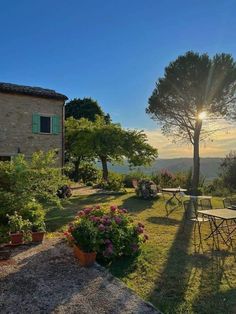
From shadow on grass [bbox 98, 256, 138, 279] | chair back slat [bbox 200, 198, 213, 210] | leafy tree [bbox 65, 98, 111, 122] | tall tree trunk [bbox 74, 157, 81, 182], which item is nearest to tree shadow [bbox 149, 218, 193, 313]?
shadow on grass [bbox 98, 256, 138, 279]

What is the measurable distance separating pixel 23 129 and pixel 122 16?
7.93 metres

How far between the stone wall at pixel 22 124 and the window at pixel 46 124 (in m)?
0.17

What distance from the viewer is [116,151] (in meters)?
17.7

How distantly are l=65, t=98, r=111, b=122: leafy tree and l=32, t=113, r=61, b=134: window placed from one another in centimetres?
1348

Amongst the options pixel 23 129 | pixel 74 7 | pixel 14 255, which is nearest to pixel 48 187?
pixel 14 255

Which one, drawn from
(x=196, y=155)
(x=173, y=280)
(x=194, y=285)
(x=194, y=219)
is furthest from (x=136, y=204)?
(x=196, y=155)

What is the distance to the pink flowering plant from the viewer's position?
5.39 meters

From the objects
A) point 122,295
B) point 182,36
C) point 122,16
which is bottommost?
point 122,295

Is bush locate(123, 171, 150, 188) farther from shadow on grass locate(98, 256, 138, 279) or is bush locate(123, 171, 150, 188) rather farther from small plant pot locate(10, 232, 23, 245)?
shadow on grass locate(98, 256, 138, 279)

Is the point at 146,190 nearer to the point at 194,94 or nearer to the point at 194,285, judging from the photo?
the point at 194,94

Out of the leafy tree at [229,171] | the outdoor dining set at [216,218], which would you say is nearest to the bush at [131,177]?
the leafy tree at [229,171]

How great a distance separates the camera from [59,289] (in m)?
4.31

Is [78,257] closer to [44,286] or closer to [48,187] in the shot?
[44,286]

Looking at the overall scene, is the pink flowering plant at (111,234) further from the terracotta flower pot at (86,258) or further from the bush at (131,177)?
the bush at (131,177)
